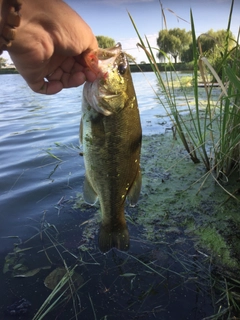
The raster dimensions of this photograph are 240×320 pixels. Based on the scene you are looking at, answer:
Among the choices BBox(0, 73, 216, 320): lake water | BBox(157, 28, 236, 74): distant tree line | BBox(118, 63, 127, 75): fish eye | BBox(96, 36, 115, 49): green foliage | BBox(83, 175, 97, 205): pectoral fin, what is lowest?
BBox(0, 73, 216, 320): lake water

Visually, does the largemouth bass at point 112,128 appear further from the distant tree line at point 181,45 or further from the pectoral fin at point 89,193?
the distant tree line at point 181,45

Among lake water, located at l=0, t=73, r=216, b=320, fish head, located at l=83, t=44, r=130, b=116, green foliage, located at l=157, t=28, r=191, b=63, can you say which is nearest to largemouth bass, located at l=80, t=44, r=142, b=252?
fish head, located at l=83, t=44, r=130, b=116

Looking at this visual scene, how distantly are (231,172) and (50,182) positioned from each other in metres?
2.34

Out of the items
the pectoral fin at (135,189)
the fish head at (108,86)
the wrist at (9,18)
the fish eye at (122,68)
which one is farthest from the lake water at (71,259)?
the wrist at (9,18)

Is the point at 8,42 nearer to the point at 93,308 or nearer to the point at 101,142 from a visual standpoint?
the point at 101,142

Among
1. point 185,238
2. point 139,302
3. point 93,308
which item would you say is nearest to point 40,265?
point 93,308

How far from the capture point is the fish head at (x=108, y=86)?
175 centimetres

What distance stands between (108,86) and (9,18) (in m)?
0.64

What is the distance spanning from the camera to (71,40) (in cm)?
161

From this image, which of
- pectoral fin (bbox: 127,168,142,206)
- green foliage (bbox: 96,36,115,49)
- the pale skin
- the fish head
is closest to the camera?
the pale skin

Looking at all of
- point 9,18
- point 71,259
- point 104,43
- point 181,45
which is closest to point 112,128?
point 9,18

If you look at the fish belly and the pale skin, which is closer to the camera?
the pale skin

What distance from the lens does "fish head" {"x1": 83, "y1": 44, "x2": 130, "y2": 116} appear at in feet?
5.76

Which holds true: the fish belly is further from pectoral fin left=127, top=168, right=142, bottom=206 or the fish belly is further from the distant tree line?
the distant tree line
